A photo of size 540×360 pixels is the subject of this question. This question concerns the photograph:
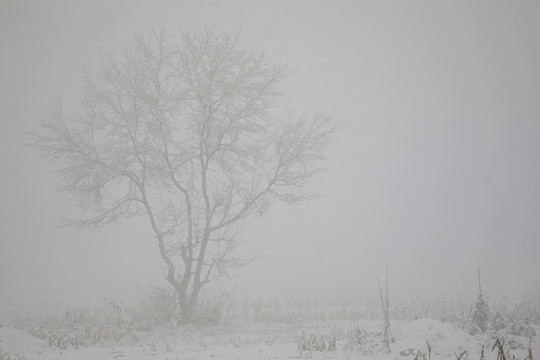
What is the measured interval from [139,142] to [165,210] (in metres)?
2.46

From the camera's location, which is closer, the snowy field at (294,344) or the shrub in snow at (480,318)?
the snowy field at (294,344)

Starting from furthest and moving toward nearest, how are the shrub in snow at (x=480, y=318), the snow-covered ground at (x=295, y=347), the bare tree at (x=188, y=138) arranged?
the bare tree at (x=188, y=138) → the shrub in snow at (x=480, y=318) → the snow-covered ground at (x=295, y=347)

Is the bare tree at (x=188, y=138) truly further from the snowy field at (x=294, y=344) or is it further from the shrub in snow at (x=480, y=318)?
the shrub in snow at (x=480, y=318)

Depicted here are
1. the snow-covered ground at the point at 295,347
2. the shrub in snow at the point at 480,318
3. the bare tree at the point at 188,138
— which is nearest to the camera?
the snow-covered ground at the point at 295,347

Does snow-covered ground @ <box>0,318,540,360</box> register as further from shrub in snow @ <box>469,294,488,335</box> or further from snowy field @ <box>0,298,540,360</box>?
shrub in snow @ <box>469,294,488,335</box>

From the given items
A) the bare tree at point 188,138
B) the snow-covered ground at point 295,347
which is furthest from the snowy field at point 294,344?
the bare tree at point 188,138

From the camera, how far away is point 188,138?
1279 centimetres

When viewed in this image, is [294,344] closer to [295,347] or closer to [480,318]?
[295,347]

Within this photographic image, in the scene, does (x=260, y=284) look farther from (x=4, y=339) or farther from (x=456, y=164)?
(x=456, y=164)

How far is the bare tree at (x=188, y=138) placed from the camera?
12.2 metres

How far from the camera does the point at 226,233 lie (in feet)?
41.0

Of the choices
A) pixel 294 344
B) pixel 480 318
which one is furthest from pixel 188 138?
pixel 480 318

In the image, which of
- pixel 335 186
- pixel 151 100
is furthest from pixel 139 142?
pixel 335 186

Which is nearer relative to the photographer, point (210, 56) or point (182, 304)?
point (182, 304)
